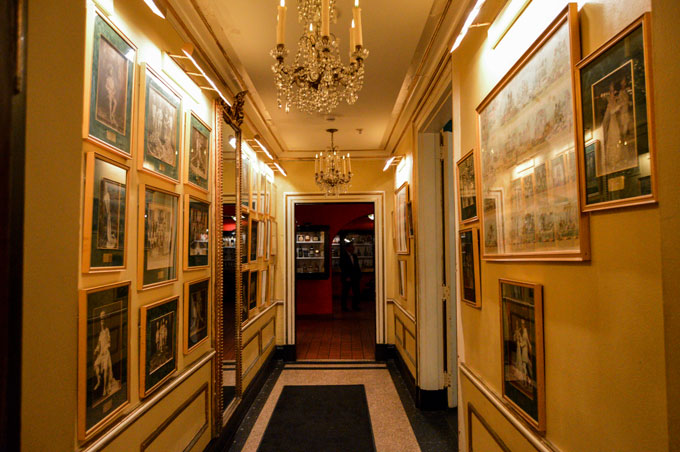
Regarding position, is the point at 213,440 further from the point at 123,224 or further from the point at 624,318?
the point at 624,318

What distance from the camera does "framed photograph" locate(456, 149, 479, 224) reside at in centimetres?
220

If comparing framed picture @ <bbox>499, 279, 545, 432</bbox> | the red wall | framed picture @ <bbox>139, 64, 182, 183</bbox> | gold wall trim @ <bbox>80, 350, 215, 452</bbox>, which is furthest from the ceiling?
the red wall

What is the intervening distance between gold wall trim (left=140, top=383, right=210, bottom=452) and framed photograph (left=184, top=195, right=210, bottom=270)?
84 cm

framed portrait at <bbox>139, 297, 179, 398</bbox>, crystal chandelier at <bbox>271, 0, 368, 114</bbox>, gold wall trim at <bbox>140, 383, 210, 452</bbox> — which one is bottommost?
gold wall trim at <bbox>140, 383, 210, 452</bbox>

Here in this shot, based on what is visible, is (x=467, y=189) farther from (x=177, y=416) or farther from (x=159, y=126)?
(x=177, y=416)

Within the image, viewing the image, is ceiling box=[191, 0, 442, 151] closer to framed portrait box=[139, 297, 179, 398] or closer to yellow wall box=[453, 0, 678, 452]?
yellow wall box=[453, 0, 678, 452]

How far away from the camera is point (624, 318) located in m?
1.03

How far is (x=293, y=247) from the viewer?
5.83 metres

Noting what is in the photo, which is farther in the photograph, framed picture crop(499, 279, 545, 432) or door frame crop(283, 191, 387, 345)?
door frame crop(283, 191, 387, 345)

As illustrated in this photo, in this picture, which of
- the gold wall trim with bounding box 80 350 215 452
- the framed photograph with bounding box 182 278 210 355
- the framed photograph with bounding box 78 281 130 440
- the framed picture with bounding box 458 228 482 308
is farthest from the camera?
the framed photograph with bounding box 182 278 210 355

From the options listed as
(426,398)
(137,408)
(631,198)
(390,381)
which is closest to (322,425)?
(426,398)

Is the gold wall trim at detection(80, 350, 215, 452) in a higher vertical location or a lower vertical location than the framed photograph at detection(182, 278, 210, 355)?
lower

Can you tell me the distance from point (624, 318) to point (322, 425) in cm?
318

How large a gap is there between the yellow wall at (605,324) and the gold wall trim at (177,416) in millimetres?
1729
